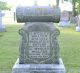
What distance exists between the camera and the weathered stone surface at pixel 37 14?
25.1ft

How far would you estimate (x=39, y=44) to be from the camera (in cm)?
779

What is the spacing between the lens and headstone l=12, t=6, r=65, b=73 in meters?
7.66

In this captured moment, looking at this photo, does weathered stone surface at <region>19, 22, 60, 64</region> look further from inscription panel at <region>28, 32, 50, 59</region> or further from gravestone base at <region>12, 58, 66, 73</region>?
gravestone base at <region>12, 58, 66, 73</region>

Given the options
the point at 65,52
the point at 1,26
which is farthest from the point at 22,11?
the point at 1,26

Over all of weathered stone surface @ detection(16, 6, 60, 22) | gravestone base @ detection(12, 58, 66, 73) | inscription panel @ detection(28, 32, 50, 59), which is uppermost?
weathered stone surface @ detection(16, 6, 60, 22)

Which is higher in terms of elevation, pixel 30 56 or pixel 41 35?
pixel 41 35

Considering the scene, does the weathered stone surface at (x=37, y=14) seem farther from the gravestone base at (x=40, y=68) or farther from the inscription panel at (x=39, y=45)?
the gravestone base at (x=40, y=68)

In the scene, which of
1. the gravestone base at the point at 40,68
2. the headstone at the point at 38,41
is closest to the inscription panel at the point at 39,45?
the headstone at the point at 38,41

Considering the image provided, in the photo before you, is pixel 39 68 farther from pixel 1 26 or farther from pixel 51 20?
pixel 1 26

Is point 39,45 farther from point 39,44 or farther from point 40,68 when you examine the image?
point 40,68

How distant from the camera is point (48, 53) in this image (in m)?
7.81

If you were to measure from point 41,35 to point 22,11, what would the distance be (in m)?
0.70

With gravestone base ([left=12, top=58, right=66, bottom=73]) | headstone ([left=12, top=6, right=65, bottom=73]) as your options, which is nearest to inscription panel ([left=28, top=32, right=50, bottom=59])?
headstone ([left=12, top=6, right=65, bottom=73])

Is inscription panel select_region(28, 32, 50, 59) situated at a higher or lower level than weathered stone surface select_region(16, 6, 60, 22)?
lower
